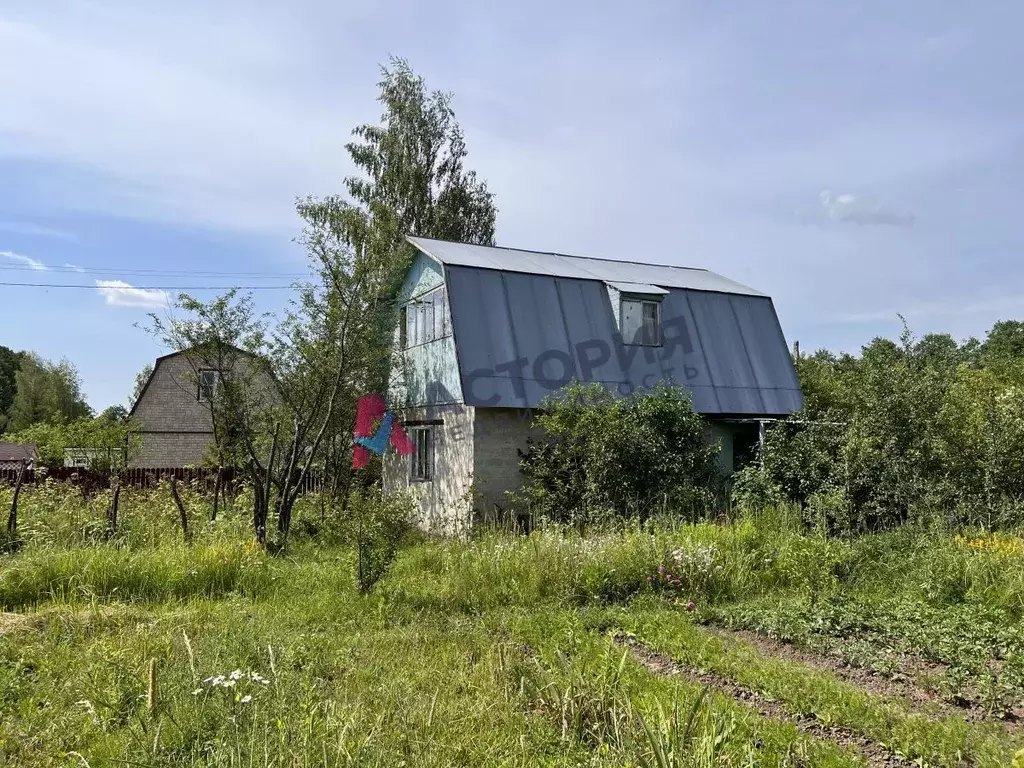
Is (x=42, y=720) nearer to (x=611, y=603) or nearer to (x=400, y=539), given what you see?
(x=400, y=539)

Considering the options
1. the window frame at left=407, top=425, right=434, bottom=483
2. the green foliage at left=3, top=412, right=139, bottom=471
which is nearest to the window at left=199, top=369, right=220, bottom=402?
the window frame at left=407, top=425, right=434, bottom=483

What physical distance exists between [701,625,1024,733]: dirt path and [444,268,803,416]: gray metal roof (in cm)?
738

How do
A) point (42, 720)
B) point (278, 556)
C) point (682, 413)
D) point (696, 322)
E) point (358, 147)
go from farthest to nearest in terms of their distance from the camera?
point (358, 147) → point (696, 322) → point (682, 413) → point (278, 556) → point (42, 720)

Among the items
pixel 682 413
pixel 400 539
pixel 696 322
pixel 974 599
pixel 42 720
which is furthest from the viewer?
pixel 696 322

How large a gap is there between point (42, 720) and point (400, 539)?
4.02 m

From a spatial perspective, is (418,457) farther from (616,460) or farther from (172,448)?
(172,448)

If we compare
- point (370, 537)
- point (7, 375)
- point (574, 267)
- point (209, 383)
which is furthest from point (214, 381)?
point (7, 375)

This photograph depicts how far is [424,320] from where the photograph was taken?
1531cm

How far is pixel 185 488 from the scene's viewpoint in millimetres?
12930

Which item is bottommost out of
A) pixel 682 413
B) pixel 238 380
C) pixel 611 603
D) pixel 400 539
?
pixel 611 603

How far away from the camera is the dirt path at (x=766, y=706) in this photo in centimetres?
399

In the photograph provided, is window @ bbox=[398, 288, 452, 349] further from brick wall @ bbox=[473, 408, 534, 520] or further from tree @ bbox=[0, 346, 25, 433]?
tree @ bbox=[0, 346, 25, 433]

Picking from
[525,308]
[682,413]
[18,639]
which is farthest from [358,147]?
[18,639]

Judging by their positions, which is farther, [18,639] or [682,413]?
[682,413]
